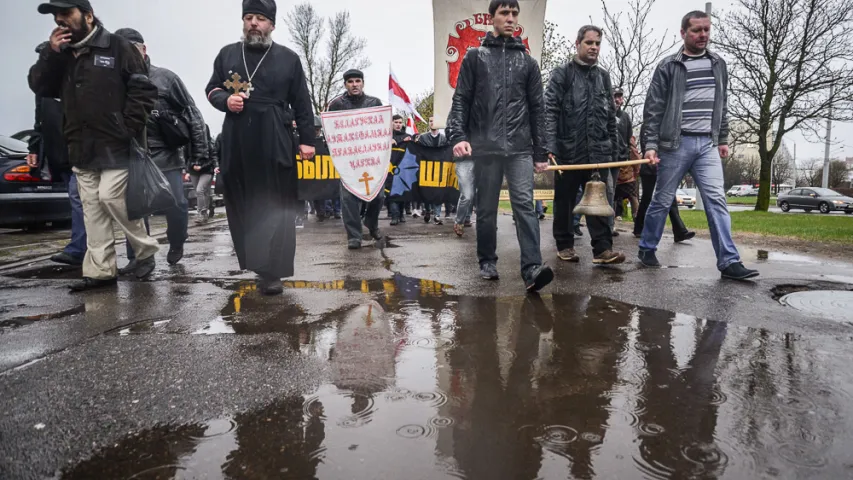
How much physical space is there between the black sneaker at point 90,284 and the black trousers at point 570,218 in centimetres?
412

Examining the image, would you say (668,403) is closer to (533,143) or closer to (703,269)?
(533,143)

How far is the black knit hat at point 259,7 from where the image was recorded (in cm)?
415

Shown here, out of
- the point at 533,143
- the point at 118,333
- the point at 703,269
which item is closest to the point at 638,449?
the point at 118,333

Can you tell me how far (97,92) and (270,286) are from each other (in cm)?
198

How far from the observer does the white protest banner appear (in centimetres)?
805

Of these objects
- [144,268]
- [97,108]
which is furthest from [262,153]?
[144,268]

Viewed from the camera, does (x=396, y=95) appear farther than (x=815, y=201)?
No

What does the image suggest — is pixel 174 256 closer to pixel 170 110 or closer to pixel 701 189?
pixel 170 110

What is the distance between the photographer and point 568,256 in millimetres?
5867

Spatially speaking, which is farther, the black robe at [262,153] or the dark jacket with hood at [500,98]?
the dark jacket with hood at [500,98]

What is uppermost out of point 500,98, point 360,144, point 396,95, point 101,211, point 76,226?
point 396,95

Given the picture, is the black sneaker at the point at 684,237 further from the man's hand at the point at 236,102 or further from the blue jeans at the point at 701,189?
the man's hand at the point at 236,102

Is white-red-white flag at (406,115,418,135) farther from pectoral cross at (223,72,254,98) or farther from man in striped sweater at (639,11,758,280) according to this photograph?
pectoral cross at (223,72,254,98)

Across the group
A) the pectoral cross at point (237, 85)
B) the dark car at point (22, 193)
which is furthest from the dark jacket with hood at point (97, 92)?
the dark car at point (22, 193)
